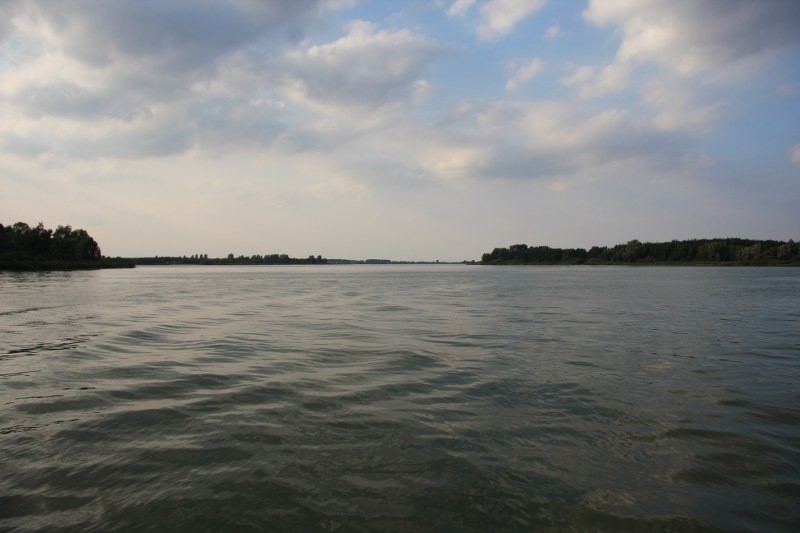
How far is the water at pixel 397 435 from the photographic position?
4938 millimetres

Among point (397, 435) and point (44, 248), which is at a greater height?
point (44, 248)

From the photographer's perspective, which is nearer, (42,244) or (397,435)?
(397,435)

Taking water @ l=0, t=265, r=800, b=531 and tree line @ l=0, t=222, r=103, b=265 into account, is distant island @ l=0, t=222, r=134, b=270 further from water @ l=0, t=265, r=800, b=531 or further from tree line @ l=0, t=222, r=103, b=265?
water @ l=0, t=265, r=800, b=531

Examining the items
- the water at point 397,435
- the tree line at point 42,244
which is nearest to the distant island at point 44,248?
the tree line at point 42,244

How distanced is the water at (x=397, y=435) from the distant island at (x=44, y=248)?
119m

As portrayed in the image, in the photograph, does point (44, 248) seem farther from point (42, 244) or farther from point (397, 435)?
point (397, 435)

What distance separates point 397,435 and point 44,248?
15189 cm

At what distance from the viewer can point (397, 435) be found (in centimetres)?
699

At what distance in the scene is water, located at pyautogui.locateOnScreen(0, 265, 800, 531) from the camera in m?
4.94

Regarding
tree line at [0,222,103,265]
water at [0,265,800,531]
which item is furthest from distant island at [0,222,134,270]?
water at [0,265,800,531]

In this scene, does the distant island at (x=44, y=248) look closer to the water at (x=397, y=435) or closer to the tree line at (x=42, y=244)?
the tree line at (x=42, y=244)

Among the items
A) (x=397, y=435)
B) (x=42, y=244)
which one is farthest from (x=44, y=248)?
(x=397, y=435)

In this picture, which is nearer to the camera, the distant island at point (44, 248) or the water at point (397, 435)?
the water at point (397, 435)

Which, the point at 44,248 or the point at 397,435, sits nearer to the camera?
the point at 397,435
